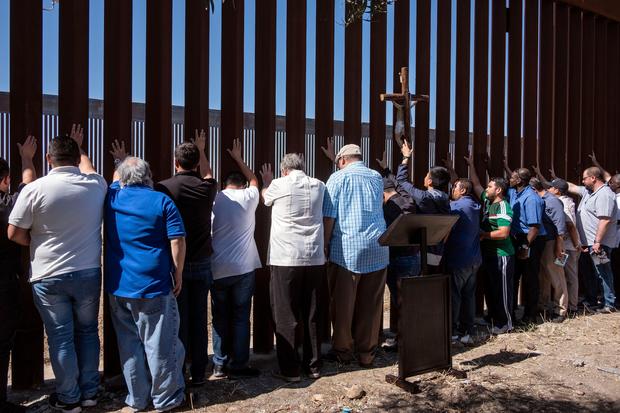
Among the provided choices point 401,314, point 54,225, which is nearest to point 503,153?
point 401,314

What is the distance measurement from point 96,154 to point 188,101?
95 centimetres

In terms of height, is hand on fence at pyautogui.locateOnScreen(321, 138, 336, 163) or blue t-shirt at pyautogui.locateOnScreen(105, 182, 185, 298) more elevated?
hand on fence at pyautogui.locateOnScreen(321, 138, 336, 163)

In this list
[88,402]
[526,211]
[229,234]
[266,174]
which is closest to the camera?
[88,402]

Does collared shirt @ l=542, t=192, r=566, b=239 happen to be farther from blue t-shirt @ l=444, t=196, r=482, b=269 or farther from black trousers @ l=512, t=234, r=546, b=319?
blue t-shirt @ l=444, t=196, r=482, b=269

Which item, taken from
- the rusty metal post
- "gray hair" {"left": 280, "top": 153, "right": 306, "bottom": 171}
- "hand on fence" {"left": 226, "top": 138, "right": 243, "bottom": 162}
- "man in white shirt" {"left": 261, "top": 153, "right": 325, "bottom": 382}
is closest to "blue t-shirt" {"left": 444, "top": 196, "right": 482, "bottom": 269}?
"man in white shirt" {"left": 261, "top": 153, "right": 325, "bottom": 382}

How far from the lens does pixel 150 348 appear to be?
4.29m

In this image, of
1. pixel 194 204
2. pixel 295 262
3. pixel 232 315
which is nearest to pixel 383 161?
pixel 295 262

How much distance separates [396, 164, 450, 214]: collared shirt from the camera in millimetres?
6105

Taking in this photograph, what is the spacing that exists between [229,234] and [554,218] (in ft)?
14.8

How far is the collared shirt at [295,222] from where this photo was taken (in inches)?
203

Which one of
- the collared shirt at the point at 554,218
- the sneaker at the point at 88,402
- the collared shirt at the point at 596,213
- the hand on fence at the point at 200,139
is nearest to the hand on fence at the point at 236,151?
the hand on fence at the point at 200,139

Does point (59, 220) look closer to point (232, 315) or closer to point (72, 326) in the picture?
point (72, 326)

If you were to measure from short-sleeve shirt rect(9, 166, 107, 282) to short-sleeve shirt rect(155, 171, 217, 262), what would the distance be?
622 millimetres

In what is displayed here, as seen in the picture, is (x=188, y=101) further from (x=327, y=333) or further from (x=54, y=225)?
(x=327, y=333)
